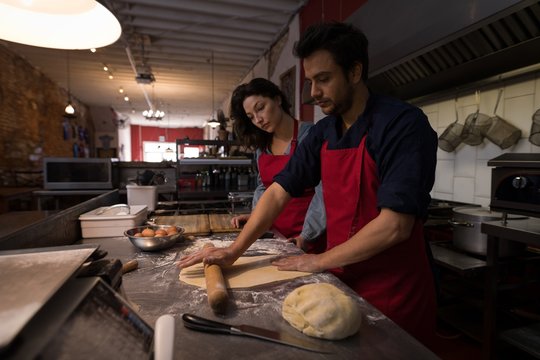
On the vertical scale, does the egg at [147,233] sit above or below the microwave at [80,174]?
below

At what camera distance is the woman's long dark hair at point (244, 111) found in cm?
190

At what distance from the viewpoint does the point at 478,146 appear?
2434mm

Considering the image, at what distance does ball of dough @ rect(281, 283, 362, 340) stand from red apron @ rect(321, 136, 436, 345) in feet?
1.14

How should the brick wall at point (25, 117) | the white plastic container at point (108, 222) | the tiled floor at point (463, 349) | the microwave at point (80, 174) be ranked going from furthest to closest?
the brick wall at point (25, 117) < the microwave at point (80, 174) < the tiled floor at point (463, 349) < the white plastic container at point (108, 222)

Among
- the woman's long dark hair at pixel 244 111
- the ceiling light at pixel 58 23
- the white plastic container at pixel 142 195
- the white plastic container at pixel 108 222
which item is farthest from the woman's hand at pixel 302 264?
the white plastic container at pixel 142 195

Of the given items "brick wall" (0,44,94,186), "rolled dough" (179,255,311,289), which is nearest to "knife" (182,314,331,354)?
"rolled dough" (179,255,311,289)

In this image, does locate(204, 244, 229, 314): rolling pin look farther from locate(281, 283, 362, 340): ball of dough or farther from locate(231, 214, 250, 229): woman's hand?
locate(231, 214, 250, 229): woman's hand

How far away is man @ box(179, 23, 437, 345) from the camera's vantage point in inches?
37.5

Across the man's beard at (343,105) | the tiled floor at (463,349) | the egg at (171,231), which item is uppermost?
the man's beard at (343,105)

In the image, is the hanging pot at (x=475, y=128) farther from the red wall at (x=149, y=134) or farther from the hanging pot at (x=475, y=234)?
the red wall at (x=149, y=134)

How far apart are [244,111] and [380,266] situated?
1387 mm

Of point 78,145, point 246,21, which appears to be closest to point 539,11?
point 246,21

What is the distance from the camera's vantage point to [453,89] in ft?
8.34

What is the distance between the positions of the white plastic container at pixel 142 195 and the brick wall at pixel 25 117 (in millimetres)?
5296
